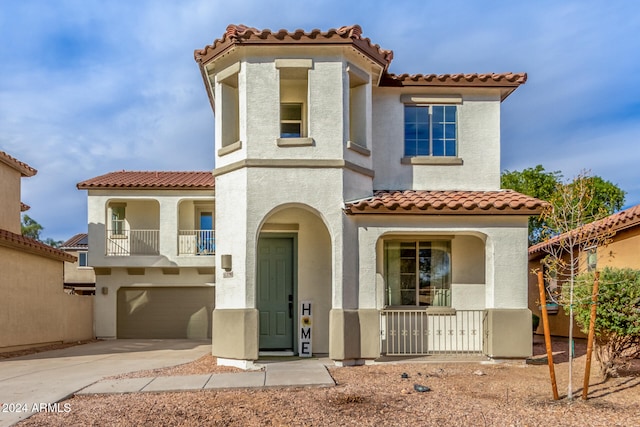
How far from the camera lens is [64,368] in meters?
10.7

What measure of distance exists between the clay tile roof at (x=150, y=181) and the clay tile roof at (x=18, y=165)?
1650mm

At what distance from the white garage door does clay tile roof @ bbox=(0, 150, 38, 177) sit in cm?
537

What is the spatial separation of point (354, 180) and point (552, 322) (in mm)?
11124

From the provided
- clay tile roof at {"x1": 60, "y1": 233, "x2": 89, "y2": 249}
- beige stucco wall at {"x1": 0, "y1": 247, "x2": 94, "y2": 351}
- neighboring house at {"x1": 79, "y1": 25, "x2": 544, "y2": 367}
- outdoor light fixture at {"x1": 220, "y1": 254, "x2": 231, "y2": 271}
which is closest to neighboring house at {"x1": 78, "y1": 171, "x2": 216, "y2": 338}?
beige stucco wall at {"x1": 0, "y1": 247, "x2": 94, "y2": 351}

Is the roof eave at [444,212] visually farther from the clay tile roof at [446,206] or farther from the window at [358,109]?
the window at [358,109]

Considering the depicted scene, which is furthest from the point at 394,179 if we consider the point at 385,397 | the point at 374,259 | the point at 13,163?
the point at 13,163

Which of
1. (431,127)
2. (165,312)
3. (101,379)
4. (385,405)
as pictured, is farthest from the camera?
(165,312)

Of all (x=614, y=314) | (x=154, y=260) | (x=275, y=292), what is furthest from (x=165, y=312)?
(x=614, y=314)

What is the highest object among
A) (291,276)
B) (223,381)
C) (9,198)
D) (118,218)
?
(9,198)

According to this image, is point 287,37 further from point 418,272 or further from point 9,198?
point 9,198

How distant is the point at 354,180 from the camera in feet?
35.9

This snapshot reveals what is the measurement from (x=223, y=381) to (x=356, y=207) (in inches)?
161

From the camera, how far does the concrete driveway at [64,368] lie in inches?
295

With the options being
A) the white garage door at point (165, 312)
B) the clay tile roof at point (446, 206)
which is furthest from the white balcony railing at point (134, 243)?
the clay tile roof at point (446, 206)
